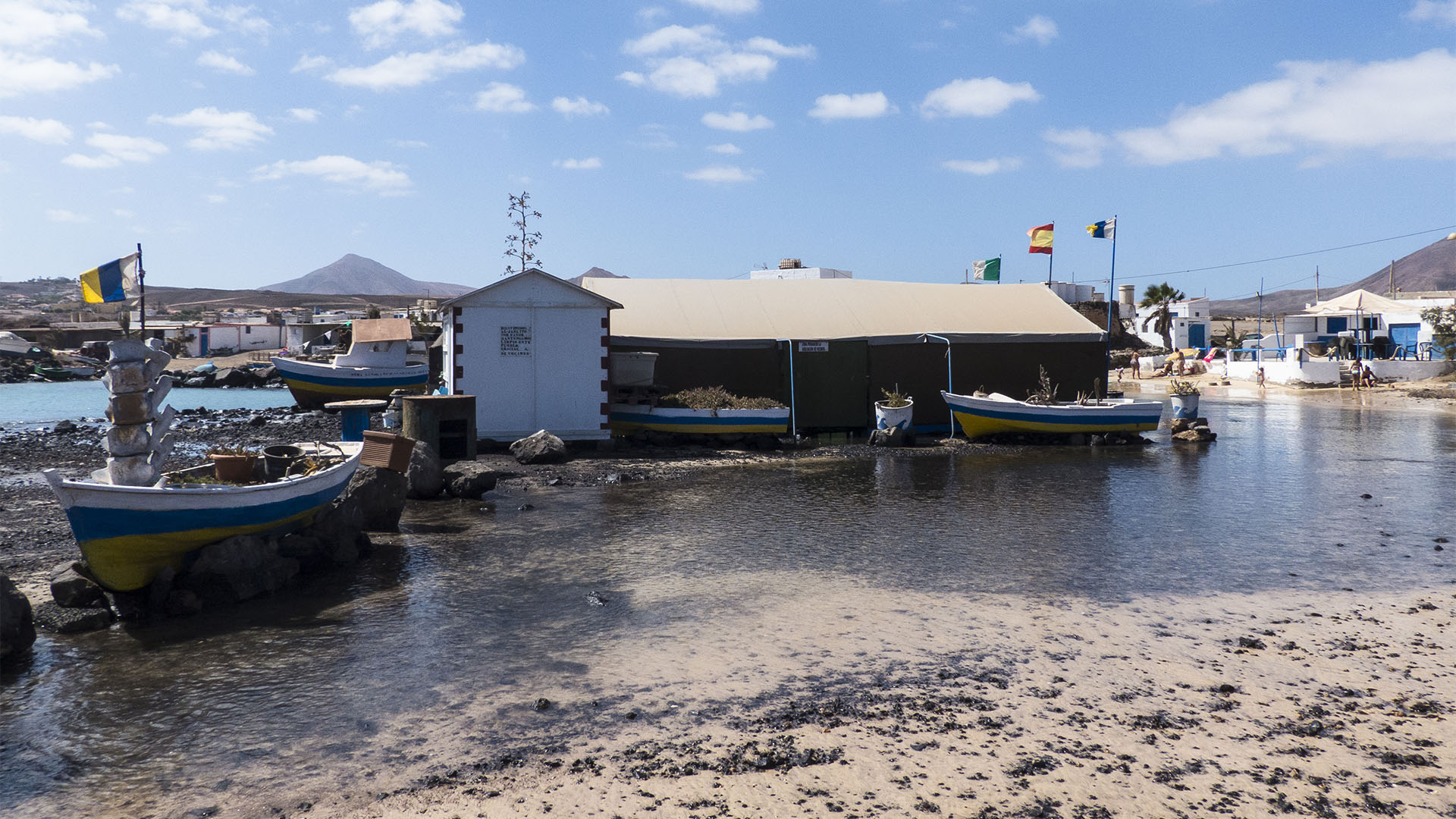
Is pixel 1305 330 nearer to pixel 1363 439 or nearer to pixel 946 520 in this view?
pixel 1363 439

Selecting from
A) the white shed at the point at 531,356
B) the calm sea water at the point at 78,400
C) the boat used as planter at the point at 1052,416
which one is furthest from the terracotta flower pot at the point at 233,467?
the calm sea water at the point at 78,400

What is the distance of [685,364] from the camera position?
2314 cm

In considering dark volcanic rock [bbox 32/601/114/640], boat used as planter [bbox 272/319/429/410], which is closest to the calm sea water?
boat used as planter [bbox 272/319/429/410]

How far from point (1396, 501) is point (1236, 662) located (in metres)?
9.75

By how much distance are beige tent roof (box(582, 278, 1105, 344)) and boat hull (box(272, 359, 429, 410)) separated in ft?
37.1

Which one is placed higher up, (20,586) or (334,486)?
(334,486)

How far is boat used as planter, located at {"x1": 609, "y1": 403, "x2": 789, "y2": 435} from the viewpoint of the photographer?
69.4 feet

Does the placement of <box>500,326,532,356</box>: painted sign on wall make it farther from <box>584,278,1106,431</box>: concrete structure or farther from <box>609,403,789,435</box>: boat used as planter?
<box>584,278,1106,431</box>: concrete structure

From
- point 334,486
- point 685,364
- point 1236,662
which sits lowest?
point 1236,662

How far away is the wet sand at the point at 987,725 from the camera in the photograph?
5.10 metres

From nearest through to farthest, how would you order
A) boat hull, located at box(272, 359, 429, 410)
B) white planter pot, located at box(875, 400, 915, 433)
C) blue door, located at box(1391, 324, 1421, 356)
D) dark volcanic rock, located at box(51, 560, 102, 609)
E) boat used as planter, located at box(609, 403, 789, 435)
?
dark volcanic rock, located at box(51, 560, 102, 609) → boat used as planter, located at box(609, 403, 789, 435) → white planter pot, located at box(875, 400, 915, 433) → boat hull, located at box(272, 359, 429, 410) → blue door, located at box(1391, 324, 1421, 356)

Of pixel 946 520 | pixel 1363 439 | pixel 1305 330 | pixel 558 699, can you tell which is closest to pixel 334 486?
pixel 558 699

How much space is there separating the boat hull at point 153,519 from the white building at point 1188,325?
240ft

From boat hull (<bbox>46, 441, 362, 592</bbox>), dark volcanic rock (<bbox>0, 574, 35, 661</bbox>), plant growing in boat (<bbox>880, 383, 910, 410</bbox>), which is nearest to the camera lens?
dark volcanic rock (<bbox>0, 574, 35, 661</bbox>)
